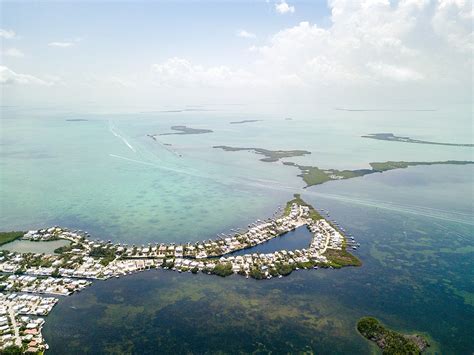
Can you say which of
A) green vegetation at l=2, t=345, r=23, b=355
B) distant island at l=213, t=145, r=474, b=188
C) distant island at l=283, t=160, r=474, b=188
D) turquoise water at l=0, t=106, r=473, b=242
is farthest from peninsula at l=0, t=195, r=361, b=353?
distant island at l=213, t=145, r=474, b=188

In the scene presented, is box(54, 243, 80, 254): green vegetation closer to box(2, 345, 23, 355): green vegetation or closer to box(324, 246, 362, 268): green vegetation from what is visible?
box(2, 345, 23, 355): green vegetation

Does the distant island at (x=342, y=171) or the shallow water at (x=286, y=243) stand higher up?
the distant island at (x=342, y=171)

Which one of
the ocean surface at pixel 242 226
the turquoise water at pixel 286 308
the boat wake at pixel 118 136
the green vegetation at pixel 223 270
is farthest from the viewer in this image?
the boat wake at pixel 118 136

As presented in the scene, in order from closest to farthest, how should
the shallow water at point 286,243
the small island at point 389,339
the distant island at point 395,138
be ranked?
1. the small island at point 389,339
2. the shallow water at point 286,243
3. the distant island at point 395,138

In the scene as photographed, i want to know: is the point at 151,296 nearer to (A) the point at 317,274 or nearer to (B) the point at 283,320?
(B) the point at 283,320

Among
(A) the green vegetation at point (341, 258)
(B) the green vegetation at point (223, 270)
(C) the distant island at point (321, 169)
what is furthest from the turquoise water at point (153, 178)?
(A) the green vegetation at point (341, 258)

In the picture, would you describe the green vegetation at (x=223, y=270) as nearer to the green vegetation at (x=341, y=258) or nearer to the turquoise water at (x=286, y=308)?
the turquoise water at (x=286, y=308)

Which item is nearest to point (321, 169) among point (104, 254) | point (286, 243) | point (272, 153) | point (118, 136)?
point (272, 153)
